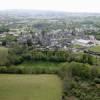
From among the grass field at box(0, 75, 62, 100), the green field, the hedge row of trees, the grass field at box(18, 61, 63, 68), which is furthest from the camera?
the green field

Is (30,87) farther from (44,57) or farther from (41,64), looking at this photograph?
(44,57)

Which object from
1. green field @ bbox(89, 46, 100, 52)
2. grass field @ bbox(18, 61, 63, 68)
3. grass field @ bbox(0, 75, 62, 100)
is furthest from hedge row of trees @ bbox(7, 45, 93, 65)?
green field @ bbox(89, 46, 100, 52)

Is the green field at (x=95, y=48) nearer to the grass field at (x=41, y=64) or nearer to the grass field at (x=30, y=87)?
the grass field at (x=41, y=64)

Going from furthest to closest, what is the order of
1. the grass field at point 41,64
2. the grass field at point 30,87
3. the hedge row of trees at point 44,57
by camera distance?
the hedge row of trees at point 44,57 < the grass field at point 41,64 < the grass field at point 30,87

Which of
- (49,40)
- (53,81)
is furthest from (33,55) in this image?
(49,40)

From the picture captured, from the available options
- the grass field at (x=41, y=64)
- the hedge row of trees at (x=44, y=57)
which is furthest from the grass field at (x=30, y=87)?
the hedge row of trees at (x=44, y=57)

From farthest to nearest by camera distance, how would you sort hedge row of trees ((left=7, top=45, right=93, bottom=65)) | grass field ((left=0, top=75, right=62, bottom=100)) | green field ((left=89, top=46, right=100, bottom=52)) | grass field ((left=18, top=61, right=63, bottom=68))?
1. green field ((left=89, top=46, right=100, bottom=52))
2. hedge row of trees ((left=7, top=45, right=93, bottom=65))
3. grass field ((left=18, top=61, right=63, bottom=68))
4. grass field ((left=0, top=75, right=62, bottom=100))

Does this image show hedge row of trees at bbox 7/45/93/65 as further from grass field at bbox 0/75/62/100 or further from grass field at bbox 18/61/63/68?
grass field at bbox 0/75/62/100

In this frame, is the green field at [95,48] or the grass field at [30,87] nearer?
the grass field at [30,87]
